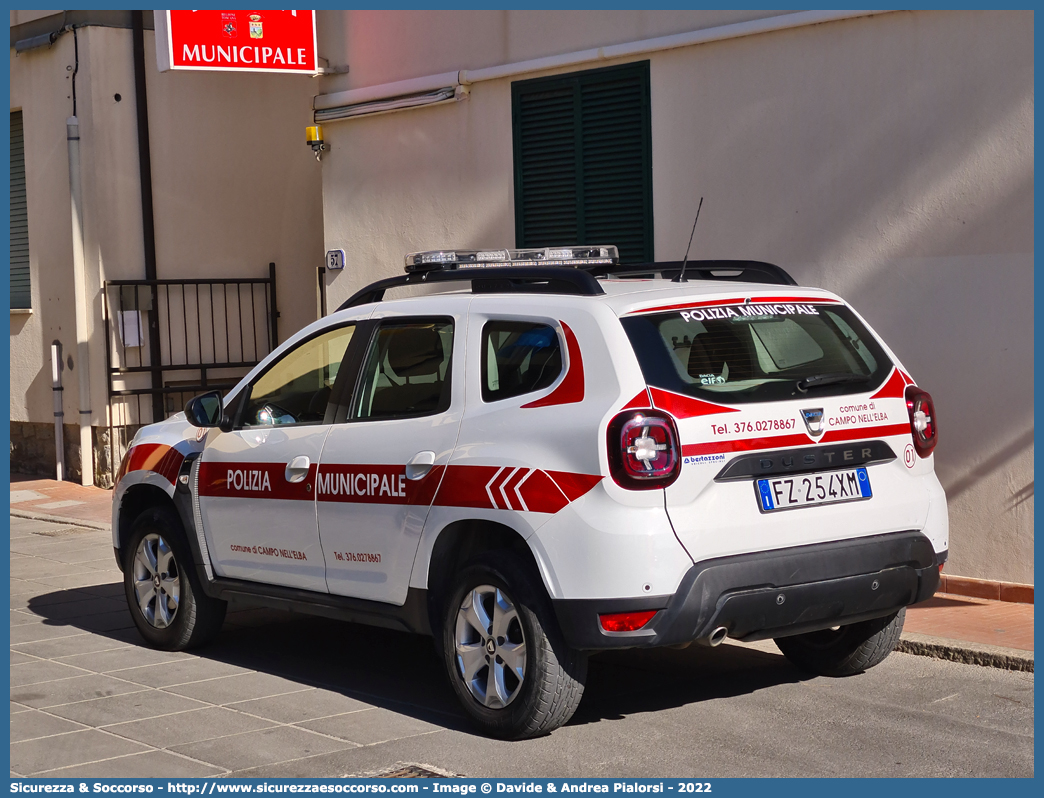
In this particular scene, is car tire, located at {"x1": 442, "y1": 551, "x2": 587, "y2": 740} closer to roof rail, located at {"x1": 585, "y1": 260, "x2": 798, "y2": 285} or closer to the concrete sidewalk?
roof rail, located at {"x1": 585, "y1": 260, "x2": 798, "y2": 285}

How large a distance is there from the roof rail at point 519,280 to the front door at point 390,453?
0.54 feet

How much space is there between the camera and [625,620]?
4926mm

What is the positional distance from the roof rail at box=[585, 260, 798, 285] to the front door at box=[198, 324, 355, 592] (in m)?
1.30

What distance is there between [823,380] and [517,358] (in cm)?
123

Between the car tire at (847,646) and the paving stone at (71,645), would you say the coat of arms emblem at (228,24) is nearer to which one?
the paving stone at (71,645)

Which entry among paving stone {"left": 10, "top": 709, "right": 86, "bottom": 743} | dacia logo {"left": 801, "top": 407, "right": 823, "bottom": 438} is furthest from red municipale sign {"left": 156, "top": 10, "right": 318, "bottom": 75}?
dacia logo {"left": 801, "top": 407, "right": 823, "bottom": 438}

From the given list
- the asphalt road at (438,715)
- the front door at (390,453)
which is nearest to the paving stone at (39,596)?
the asphalt road at (438,715)

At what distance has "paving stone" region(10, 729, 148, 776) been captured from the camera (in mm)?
5168

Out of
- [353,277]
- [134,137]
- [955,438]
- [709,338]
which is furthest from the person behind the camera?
[134,137]

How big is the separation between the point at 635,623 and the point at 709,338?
3.84 ft

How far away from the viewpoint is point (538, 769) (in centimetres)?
494

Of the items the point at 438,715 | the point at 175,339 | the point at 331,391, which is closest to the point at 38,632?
the point at 331,391

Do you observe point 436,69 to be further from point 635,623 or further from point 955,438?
point 635,623

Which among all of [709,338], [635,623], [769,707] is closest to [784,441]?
[709,338]
